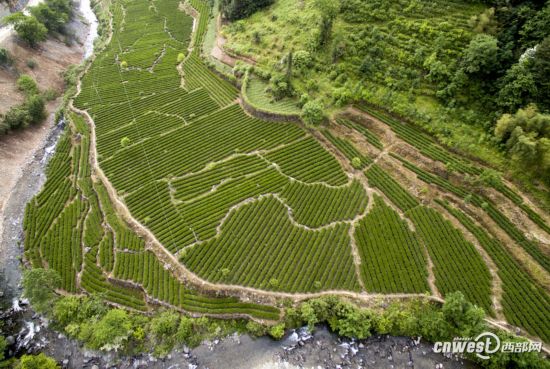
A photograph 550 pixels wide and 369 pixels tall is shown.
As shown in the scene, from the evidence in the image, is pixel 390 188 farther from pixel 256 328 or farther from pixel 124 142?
pixel 124 142

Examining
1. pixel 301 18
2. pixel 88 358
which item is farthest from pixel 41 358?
Result: pixel 301 18

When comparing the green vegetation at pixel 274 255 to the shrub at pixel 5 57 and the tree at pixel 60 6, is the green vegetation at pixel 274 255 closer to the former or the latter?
the shrub at pixel 5 57

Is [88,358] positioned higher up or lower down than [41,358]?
lower down

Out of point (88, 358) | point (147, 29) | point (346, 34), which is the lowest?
point (88, 358)

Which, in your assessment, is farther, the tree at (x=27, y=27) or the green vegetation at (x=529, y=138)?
the tree at (x=27, y=27)

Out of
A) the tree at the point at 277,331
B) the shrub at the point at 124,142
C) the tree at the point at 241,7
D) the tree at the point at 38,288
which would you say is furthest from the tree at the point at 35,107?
the tree at the point at 277,331

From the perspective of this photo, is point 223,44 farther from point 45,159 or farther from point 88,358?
point 88,358

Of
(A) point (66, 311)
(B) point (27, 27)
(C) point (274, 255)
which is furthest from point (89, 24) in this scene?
(C) point (274, 255)
